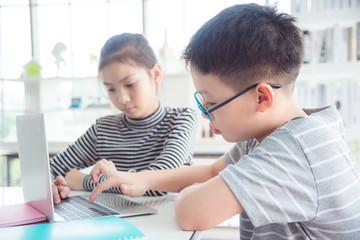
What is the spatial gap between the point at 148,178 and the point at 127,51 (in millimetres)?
572

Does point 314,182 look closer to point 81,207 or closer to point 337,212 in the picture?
point 337,212

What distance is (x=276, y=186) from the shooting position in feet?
2.01

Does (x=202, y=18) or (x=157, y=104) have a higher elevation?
(x=202, y=18)

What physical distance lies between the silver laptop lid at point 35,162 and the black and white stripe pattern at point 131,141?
0.46 meters

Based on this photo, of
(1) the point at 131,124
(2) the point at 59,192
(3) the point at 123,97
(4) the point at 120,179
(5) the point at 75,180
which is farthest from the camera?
(1) the point at 131,124

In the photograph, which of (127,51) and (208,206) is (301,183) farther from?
(127,51)

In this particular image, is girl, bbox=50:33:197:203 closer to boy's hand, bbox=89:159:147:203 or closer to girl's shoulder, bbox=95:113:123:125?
girl's shoulder, bbox=95:113:123:125

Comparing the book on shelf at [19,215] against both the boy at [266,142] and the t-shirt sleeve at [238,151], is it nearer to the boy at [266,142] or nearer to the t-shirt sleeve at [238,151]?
the boy at [266,142]

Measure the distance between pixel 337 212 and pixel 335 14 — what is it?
2.31 meters

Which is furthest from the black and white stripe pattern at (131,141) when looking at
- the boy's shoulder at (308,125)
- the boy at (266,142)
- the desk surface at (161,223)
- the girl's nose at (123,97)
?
the boy's shoulder at (308,125)

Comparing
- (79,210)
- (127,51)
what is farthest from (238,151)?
(127,51)

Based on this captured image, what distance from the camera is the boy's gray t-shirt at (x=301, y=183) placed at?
2.01 ft

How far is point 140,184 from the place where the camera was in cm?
90

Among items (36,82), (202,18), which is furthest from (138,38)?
(36,82)
